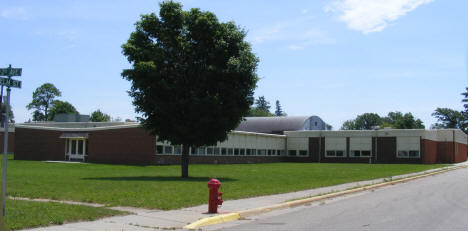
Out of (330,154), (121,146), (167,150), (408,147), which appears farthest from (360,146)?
(121,146)

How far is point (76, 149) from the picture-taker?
49438 mm

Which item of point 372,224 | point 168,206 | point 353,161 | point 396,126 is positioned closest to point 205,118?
point 168,206

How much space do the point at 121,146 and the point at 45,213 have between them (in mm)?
35407

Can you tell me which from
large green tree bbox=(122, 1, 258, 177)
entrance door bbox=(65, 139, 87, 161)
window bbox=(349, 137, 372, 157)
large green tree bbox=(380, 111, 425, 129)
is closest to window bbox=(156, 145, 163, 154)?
entrance door bbox=(65, 139, 87, 161)

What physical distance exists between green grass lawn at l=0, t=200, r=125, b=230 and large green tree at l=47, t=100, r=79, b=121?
110 m

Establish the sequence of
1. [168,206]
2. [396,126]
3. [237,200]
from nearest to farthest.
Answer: [168,206], [237,200], [396,126]

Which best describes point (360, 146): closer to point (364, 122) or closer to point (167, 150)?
point (167, 150)

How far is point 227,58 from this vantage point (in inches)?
1076

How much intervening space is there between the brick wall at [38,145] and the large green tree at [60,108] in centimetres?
6716

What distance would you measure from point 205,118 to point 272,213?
1306 cm

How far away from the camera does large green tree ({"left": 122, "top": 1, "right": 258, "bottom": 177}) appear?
2644 cm

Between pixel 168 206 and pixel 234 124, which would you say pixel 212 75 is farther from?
pixel 168 206

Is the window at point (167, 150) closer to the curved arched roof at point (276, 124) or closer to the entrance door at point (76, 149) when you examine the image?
the entrance door at point (76, 149)

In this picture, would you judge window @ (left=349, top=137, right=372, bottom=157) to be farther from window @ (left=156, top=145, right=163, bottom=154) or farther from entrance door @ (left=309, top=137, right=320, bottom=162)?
window @ (left=156, top=145, right=163, bottom=154)
